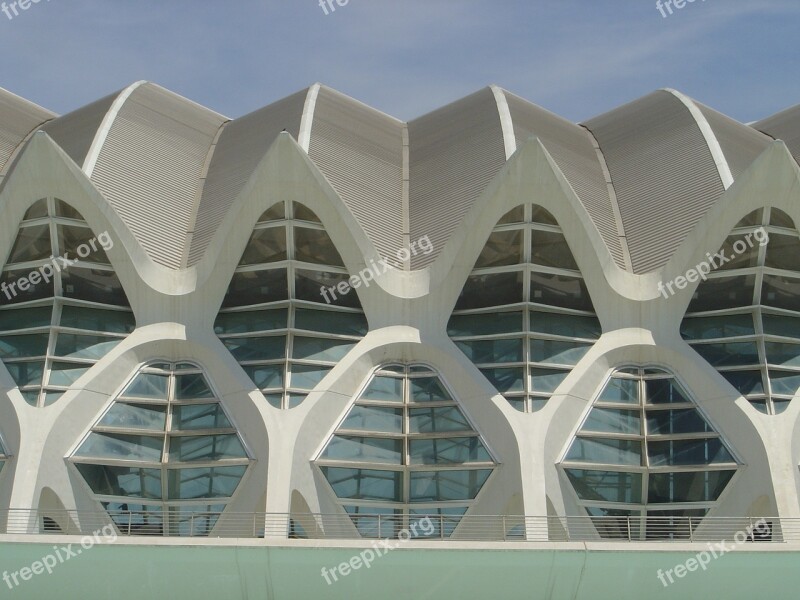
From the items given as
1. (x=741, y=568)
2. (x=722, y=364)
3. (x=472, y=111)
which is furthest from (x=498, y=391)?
(x=472, y=111)

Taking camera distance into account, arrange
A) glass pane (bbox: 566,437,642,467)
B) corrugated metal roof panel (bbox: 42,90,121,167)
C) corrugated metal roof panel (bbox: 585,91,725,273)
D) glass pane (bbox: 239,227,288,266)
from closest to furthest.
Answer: glass pane (bbox: 566,437,642,467)
glass pane (bbox: 239,227,288,266)
corrugated metal roof panel (bbox: 585,91,725,273)
corrugated metal roof panel (bbox: 42,90,121,167)

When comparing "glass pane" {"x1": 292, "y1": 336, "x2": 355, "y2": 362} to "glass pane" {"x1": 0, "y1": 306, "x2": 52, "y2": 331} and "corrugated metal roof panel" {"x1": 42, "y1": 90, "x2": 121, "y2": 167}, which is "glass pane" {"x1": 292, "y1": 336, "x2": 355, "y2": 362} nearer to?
"glass pane" {"x1": 0, "y1": 306, "x2": 52, "y2": 331}

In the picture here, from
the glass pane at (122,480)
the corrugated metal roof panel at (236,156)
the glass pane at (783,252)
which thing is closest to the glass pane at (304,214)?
the corrugated metal roof panel at (236,156)

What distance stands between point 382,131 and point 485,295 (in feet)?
39.9

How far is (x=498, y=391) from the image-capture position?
3328cm

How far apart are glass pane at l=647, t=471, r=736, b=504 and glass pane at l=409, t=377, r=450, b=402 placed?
21.1ft

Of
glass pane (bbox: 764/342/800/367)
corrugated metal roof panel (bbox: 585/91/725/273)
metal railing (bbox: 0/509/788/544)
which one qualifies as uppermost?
corrugated metal roof panel (bbox: 585/91/725/273)

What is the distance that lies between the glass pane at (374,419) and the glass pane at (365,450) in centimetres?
33

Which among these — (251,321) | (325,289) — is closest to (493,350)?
(325,289)

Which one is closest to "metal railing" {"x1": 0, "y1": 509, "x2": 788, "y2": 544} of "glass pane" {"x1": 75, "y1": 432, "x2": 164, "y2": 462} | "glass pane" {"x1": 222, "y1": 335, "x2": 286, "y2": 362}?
"glass pane" {"x1": 75, "y1": 432, "x2": 164, "y2": 462}

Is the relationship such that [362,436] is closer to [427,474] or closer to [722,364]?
[427,474]

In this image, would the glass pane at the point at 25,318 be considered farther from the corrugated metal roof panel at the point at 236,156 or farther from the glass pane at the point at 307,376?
the glass pane at the point at 307,376

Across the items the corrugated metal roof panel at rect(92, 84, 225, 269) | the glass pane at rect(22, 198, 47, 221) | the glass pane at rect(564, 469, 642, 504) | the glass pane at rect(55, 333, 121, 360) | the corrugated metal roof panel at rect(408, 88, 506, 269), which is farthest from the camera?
the corrugated metal roof panel at rect(408, 88, 506, 269)

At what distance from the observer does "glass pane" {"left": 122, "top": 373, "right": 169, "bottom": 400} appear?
3359 cm
